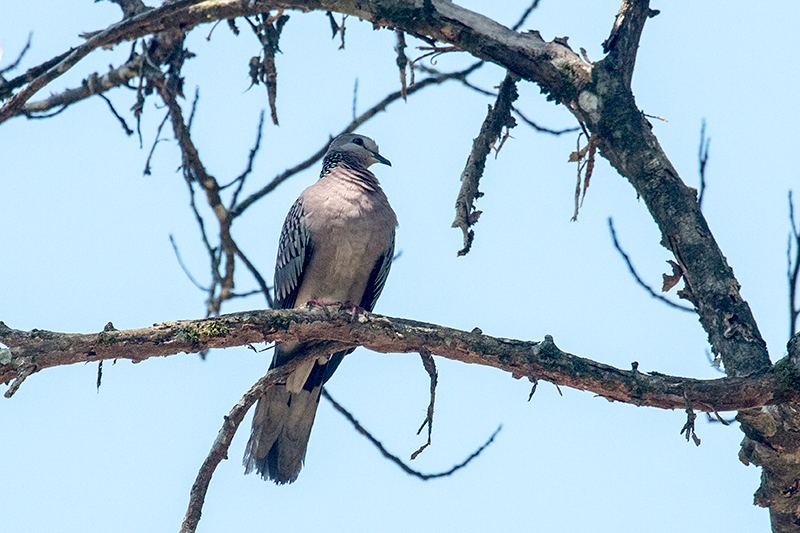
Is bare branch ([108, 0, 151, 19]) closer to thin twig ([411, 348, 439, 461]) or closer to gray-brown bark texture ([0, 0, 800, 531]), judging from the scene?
gray-brown bark texture ([0, 0, 800, 531])

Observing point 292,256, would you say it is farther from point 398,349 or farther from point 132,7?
point 132,7

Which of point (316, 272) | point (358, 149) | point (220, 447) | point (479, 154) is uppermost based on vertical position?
point (358, 149)

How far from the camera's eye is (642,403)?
353 centimetres

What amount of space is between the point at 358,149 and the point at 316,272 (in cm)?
129

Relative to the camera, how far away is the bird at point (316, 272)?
4.77 metres

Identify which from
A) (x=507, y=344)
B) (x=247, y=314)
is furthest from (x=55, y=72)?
(x=507, y=344)

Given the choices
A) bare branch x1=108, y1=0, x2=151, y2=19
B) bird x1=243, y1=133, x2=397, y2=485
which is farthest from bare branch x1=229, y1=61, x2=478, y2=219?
bare branch x1=108, y1=0, x2=151, y2=19

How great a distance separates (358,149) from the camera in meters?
6.02

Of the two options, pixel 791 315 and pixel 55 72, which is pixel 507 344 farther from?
pixel 55 72

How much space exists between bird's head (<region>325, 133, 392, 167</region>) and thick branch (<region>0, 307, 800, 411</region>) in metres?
2.34

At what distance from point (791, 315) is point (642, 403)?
95 centimetres

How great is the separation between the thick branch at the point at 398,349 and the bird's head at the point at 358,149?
2344 millimetres

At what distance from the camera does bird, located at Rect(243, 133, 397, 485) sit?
15.7ft

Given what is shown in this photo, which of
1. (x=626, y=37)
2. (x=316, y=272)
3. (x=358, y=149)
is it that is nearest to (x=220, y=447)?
(x=316, y=272)
